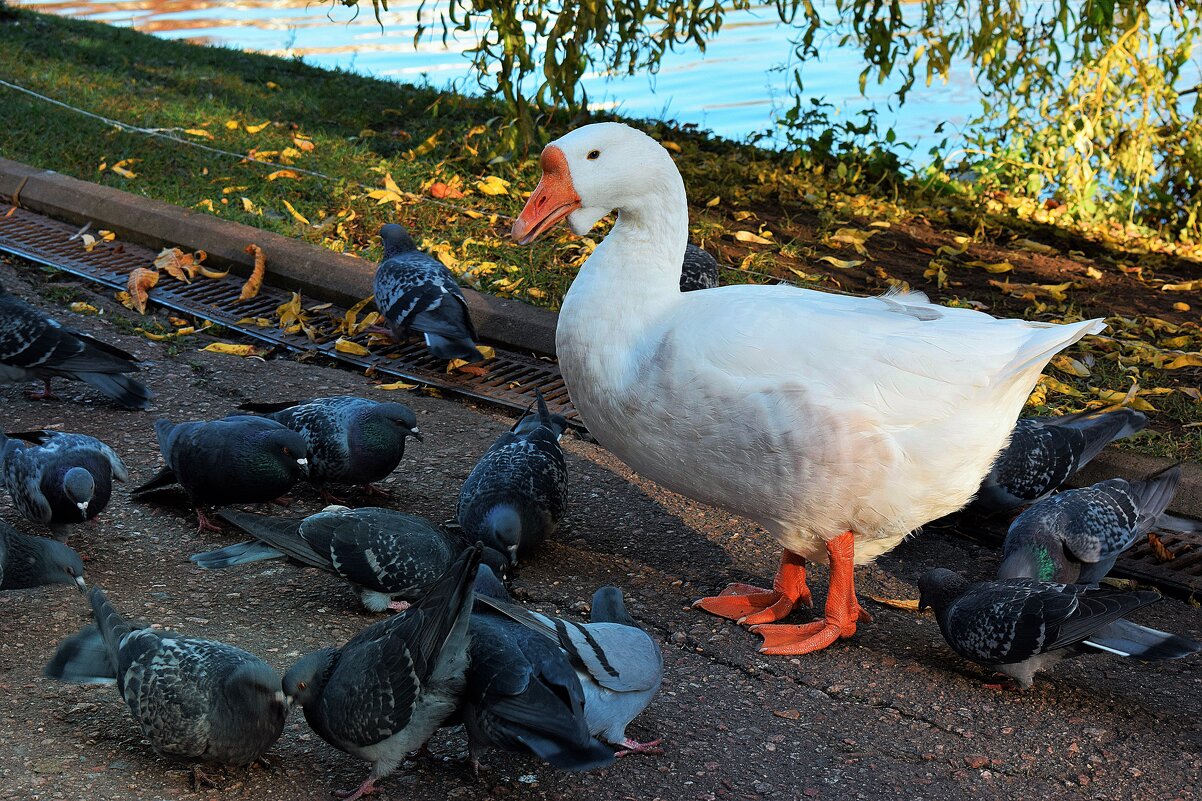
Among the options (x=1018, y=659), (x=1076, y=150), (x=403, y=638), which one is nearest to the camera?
(x=403, y=638)

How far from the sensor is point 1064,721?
3.20 m

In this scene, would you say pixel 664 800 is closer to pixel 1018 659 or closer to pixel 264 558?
pixel 1018 659

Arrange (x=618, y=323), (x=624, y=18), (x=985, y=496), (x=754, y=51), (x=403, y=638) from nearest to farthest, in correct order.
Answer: (x=403, y=638) → (x=618, y=323) → (x=985, y=496) → (x=624, y=18) → (x=754, y=51)

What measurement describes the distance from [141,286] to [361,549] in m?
3.15

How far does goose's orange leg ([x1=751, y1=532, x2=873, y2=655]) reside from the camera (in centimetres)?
350

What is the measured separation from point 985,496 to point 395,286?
2.58 metres

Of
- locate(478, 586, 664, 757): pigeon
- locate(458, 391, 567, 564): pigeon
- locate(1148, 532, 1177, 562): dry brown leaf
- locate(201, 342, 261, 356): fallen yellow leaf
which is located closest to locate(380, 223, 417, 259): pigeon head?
locate(201, 342, 261, 356): fallen yellow leaf

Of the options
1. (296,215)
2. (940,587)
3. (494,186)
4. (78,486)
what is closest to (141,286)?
(296,215)

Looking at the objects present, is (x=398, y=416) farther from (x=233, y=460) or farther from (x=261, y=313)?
(x=261, y=313)

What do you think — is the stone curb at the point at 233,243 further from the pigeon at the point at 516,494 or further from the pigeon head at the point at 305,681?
the pigeon head at the point at 305,681

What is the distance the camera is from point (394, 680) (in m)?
2.62

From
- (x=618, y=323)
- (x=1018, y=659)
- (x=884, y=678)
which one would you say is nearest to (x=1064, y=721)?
(x=1018, y=659)

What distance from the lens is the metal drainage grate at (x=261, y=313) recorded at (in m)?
5.14

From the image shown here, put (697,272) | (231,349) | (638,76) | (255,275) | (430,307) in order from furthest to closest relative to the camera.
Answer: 1. (638,76)
2. (255,275)
3. (231,349)
4. (697,272)
5. (430,307)
